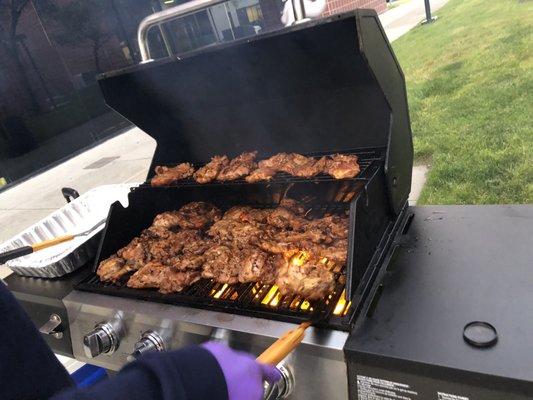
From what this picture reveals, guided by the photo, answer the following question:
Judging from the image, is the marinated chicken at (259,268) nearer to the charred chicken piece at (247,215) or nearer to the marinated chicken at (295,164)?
the charred chicken piece at (247,215)

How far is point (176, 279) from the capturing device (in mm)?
2033

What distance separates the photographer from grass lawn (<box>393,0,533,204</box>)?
3.88m

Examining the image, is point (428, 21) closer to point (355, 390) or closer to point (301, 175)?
point (301, 175)

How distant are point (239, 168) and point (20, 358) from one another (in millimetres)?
1584

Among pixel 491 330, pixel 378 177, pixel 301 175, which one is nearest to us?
pixel 491 330

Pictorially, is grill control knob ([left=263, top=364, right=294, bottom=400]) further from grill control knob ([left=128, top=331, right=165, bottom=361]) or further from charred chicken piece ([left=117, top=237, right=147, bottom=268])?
charred chicken piece ([left=117, top=237, right=147, bottom=268])

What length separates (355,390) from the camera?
1.48m

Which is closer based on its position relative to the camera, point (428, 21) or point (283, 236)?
point (283, 236)

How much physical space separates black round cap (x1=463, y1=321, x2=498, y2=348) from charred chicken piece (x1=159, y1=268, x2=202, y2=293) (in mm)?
1274

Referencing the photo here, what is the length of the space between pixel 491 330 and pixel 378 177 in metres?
0.80

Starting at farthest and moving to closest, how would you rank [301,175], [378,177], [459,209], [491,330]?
[301,175], [459,209], [378,177], [491,330]

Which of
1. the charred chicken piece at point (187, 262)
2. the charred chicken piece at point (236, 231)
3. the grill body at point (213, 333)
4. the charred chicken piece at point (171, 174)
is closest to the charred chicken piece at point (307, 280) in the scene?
the grill body at point (213, 333)

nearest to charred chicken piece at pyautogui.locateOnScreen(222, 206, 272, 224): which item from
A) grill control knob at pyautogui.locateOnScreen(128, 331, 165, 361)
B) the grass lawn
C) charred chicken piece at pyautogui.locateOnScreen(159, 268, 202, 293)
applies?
charred chicken piece at pyautogui.locateOnScreen(159, 268, 202, 293)

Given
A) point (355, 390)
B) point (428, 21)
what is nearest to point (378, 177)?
point (355, 390)
